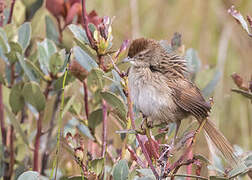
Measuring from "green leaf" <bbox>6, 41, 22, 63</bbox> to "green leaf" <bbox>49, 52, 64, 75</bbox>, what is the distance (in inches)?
7.2

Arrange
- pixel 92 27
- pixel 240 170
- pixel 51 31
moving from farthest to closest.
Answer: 1. pixel 51 31
2. pixel 92 27
3. pixel 240 170

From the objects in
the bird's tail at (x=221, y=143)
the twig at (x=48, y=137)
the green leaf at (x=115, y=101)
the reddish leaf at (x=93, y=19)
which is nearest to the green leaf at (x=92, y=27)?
the green leaf at (x=115, y=101)

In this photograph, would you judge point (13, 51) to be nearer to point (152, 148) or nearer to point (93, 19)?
point (93, 19)

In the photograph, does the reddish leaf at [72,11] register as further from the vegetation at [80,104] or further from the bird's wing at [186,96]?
the bird's wing at [186,96]

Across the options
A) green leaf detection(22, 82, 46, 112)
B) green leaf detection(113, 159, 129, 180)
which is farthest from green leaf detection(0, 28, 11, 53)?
green leaf detection(113, 159, 129, 180)

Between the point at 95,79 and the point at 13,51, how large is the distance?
49 cm

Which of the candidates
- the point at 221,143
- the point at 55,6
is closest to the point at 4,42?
the point at 55,6

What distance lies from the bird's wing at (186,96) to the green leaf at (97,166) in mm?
510

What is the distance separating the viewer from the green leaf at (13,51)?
8.14ft

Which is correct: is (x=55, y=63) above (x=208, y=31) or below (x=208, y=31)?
below

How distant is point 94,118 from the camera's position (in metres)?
2.55

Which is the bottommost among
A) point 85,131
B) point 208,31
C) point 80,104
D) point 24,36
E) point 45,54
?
point 85,131

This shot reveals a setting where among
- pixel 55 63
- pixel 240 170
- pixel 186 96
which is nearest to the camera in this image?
pixel 240 170

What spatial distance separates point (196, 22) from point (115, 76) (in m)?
3.86
